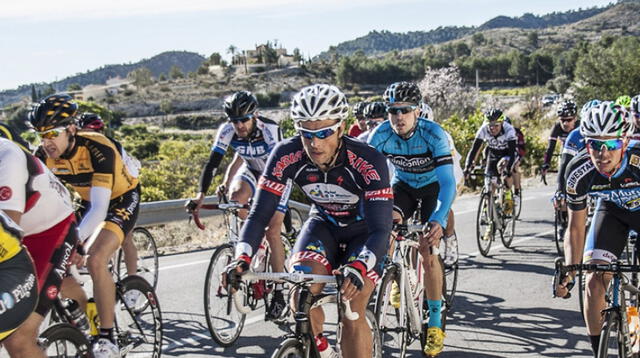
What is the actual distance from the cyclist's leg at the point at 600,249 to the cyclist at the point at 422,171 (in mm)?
1096

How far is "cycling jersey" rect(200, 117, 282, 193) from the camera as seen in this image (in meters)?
7.33

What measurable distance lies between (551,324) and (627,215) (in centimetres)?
229

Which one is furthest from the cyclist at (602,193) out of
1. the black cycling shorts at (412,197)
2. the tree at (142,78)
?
the tree at (142,78)

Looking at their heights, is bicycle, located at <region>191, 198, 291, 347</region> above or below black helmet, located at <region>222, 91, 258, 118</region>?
below

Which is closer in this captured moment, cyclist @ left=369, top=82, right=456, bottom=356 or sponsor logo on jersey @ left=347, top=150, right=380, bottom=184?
sponsor logo on jersey @ left=347, top=150, right=380, bottom=184

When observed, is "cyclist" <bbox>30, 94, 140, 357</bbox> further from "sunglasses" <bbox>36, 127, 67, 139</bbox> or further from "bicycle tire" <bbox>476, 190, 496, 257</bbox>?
"bicycle tire" <bbox>476, 190, 496, 257</bbox>

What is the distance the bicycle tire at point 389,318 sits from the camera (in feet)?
15.8

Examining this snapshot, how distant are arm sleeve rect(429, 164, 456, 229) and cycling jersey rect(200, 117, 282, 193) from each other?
232 cm

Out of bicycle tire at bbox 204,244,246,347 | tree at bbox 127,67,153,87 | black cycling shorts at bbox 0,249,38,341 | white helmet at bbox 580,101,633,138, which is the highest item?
tree at bbox 127,67,153,87

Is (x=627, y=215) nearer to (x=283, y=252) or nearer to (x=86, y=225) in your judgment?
(x=283, y=252)

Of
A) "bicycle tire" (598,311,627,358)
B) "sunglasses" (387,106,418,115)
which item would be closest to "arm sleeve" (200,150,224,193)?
"sunglasses" (387,106,418,115)

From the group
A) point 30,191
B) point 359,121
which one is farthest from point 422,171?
point 359,121

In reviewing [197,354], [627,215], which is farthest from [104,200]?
[627,215]

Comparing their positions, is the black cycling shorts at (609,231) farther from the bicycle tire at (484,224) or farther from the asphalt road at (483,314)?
the bicycle tire at (484,224)
